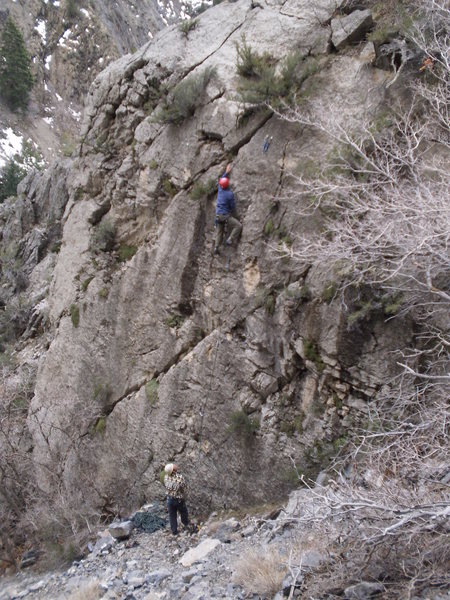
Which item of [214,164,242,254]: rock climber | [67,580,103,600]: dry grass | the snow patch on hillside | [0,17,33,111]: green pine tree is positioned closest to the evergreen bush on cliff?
[214,164,242,254]: rock climber

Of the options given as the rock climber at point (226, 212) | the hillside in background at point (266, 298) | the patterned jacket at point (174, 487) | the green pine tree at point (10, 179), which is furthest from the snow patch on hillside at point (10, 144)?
the patterned jacket at point (174, 487)

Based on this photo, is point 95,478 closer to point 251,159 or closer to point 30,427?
point 30,427

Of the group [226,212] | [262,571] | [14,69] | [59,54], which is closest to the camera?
[262,571]

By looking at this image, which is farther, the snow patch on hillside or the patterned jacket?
the snow patch on hillside

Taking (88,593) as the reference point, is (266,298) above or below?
above

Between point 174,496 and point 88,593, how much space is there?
2.09m

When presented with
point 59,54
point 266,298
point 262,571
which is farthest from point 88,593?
point 59,54

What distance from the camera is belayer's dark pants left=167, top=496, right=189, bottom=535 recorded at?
8.27 meters

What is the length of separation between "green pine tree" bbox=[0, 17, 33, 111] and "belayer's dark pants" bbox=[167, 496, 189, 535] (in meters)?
35.6

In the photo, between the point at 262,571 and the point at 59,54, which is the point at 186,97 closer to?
the point at 262,571

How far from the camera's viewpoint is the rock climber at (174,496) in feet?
26.9

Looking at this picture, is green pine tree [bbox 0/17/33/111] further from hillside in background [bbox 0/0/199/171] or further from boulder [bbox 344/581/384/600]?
boulder [bbox 344/581/384/600]

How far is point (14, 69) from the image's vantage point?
111 ft

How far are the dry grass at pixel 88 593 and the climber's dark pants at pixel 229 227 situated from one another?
6.17 m
